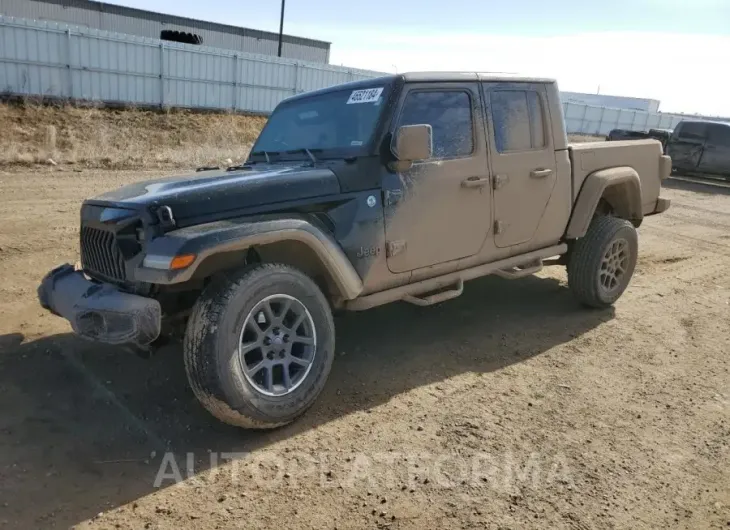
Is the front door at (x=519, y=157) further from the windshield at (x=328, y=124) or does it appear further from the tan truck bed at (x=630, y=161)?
the windshield at (x=328, y=124)

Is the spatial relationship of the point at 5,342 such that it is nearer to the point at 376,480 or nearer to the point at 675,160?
the point at 376,480

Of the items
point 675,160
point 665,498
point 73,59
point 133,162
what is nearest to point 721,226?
point 675,160

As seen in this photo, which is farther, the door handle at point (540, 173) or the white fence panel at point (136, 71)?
the white fence panel at point (136, 71)

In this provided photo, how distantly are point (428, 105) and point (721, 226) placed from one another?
870 centimetres

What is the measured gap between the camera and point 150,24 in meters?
33.7

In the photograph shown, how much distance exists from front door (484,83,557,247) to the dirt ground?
931mm

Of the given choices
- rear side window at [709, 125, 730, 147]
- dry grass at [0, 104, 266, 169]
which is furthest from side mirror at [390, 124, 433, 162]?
rear side window at [709, 125, 730, 147]

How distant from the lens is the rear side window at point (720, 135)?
15977mm

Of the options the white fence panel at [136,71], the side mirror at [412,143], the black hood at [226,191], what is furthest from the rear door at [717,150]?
the black hood at [226,191]

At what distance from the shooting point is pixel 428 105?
3.83 metres

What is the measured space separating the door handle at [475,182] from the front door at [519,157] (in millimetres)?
121

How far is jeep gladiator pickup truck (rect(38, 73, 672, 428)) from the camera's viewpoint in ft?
9.36

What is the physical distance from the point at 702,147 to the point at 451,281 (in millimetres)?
15761

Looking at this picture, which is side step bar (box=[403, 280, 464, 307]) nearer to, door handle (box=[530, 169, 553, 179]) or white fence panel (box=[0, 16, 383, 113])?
door handle (box=[530, 169, 553, 179])
